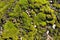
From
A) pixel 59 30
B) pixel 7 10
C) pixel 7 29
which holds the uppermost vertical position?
pixel 7 10

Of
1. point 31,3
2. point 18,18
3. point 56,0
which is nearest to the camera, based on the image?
point 18,18

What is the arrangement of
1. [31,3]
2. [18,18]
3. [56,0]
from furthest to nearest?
[56,0] → [31,3] → [18,18]

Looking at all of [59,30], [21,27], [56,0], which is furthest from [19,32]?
[56,0]

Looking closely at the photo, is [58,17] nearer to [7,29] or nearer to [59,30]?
[59,30]

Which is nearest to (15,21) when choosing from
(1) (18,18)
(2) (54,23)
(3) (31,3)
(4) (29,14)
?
(1) (18,18)

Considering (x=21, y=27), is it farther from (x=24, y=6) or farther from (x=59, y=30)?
(x=59, y=30)

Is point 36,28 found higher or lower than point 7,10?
lower

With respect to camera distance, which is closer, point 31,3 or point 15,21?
point 15,21

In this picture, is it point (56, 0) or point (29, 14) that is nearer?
point (29, 14)

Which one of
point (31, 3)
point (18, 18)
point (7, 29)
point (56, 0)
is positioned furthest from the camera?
point (56, 0)
